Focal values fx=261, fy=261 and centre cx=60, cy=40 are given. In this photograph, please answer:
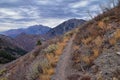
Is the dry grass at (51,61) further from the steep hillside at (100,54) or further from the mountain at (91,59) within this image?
the steep hillside at (100,54)

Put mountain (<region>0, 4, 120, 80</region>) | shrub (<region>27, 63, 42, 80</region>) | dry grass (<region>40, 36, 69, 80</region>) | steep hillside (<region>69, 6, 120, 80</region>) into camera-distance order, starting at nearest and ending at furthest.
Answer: steep hillside (<region>69, 6, 120, 80</region>) → mountain (<region>0, 4, 120, 80</region>) → dry grass (<region>40, 36, 69, 80</region>) → shrub (<region>27, 63, 42, 80</region>)

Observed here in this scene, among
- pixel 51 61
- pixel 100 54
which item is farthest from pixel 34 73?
pixel 100 54

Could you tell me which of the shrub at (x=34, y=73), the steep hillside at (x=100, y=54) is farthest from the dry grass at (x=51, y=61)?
the steep hillside at (x=100, y=54)

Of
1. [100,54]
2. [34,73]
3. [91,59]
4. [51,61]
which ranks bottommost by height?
[34,73]

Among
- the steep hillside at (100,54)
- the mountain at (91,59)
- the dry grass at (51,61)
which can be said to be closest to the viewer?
the steep hillside at (100,54)

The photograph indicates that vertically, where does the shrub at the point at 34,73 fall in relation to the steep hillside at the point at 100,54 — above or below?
below

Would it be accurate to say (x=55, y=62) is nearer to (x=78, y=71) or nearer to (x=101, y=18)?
(x=78, y=71)

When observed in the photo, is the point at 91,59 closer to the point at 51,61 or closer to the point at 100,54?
the point at 100,54

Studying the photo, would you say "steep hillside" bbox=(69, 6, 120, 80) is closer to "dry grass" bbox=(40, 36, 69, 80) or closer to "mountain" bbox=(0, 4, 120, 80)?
"mountain" bbox=(0, 4, 120, 80)

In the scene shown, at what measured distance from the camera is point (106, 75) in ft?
52.3

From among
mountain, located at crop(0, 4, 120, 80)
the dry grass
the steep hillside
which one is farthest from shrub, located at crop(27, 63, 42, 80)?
the steep hillside

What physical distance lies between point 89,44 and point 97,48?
2.45 metres

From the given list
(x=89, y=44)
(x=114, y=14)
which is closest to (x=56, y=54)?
(x=89, y=44)

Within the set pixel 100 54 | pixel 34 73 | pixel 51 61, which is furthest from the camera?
pixel 51 61
